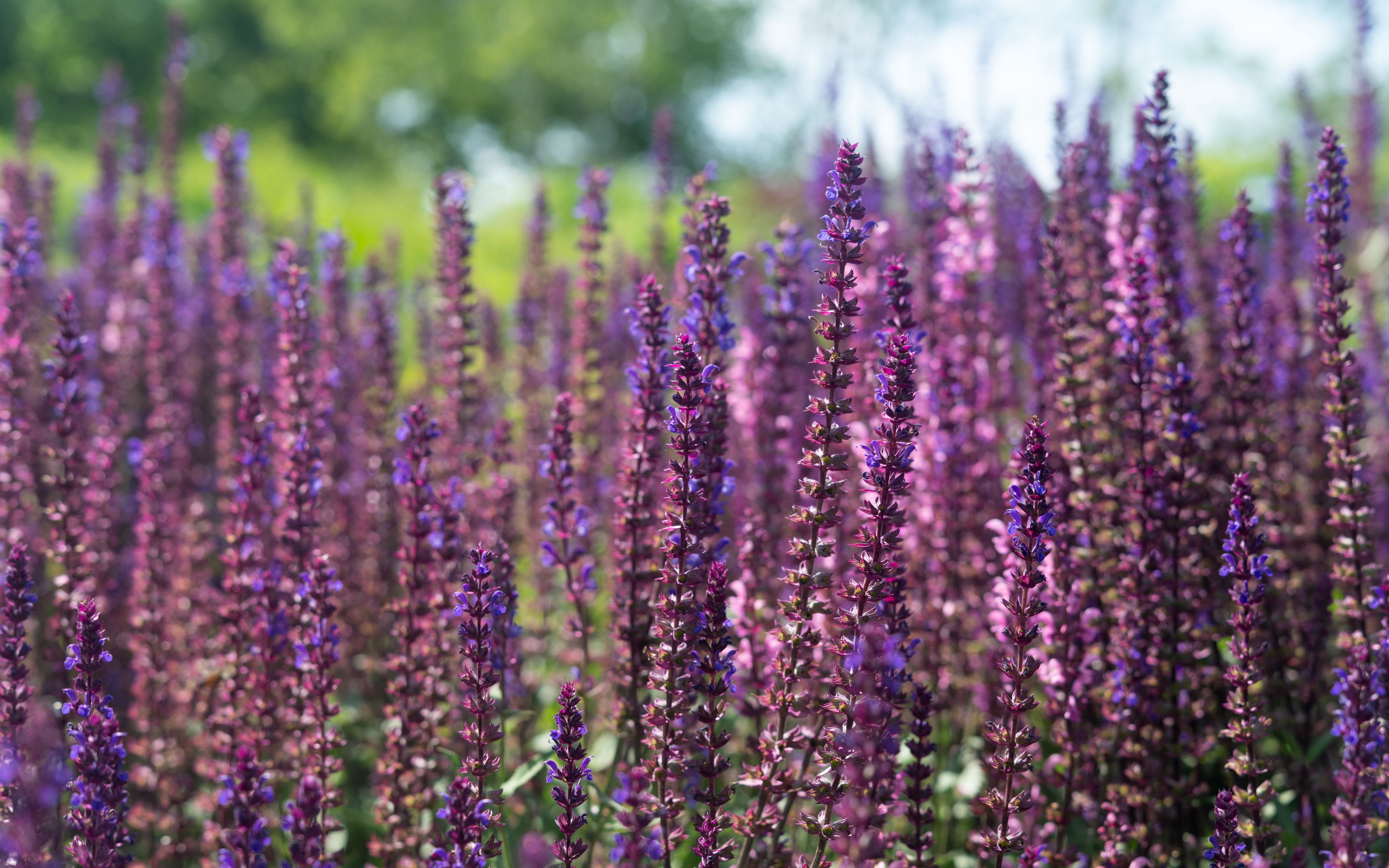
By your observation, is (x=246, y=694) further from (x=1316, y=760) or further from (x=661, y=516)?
(x=1316, y=760)

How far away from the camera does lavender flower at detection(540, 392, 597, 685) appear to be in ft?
12.3

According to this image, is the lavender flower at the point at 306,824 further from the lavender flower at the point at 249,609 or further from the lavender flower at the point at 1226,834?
the lavender flower at the point at 1226,834

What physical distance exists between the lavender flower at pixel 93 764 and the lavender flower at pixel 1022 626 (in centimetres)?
237

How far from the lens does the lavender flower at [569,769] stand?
2777 mm

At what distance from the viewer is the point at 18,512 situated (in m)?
4.42

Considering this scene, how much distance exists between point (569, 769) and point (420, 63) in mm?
49116

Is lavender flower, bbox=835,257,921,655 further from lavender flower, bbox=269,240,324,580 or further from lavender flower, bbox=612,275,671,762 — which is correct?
lavender flower, bbox=269,240,324,580

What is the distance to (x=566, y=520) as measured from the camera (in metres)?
3.93

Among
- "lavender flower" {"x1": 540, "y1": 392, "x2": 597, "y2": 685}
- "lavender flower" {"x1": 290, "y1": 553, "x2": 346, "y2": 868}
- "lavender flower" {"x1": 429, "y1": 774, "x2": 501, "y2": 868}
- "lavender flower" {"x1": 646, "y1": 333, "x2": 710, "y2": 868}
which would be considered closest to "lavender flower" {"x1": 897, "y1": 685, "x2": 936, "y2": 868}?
"lavender flower" {"x1": 646, "y1": 333, "x2": 710, "y2": 868}

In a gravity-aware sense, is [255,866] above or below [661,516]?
below

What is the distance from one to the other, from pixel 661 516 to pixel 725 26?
162ft

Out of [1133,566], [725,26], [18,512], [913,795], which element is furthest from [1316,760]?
[725,26]

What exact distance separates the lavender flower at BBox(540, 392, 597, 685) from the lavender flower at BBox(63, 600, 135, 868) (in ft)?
4.92

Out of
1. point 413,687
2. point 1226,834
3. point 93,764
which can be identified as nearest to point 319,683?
point 413,687
